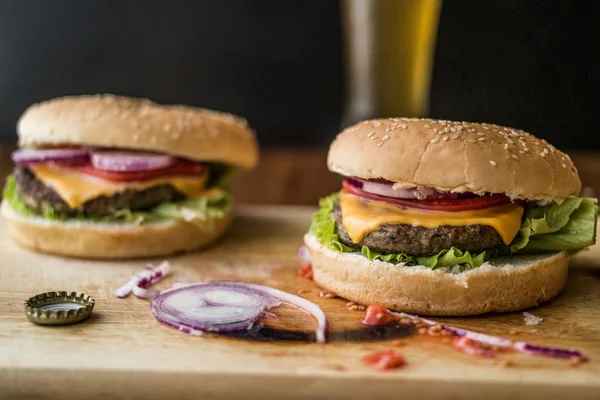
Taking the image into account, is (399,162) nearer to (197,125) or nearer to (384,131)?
(384,131)

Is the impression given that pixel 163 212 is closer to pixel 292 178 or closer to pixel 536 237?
pixel 536 237

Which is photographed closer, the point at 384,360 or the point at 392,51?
the point at 384,360

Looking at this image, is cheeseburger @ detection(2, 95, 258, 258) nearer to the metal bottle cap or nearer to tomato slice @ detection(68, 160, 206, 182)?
tomato slice @ detection(68, 160, 206, 182)

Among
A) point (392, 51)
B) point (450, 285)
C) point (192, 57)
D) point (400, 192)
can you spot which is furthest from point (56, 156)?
point (192, 57)

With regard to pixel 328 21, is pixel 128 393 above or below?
below

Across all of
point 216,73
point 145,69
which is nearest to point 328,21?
point 216,73

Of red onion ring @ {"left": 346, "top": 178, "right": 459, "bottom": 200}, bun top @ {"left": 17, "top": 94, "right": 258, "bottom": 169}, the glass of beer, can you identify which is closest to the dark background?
the glass of beer
